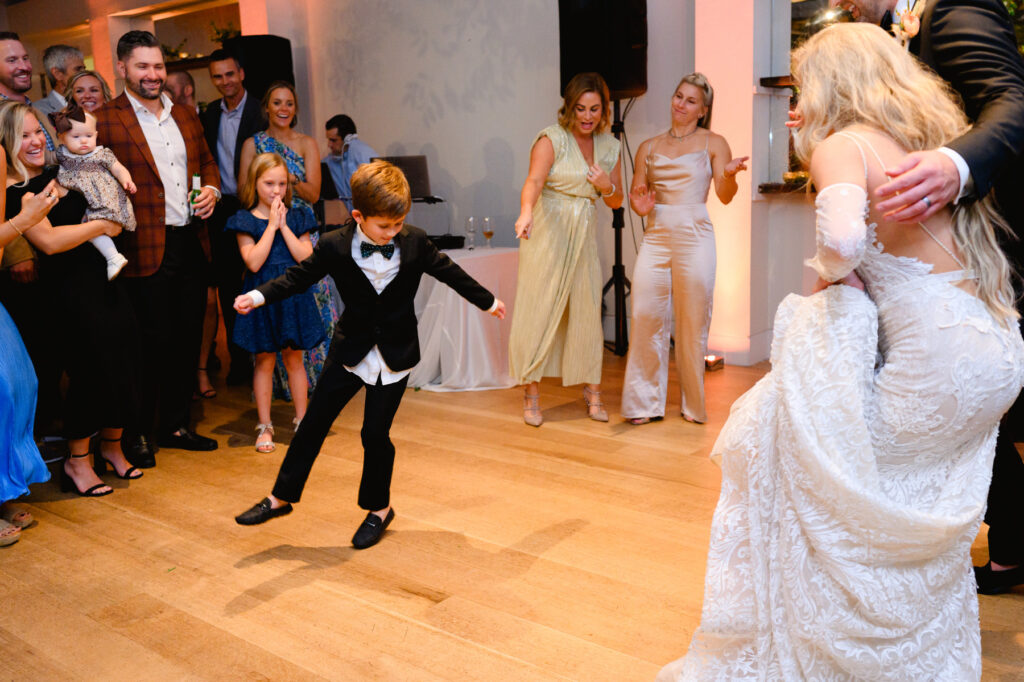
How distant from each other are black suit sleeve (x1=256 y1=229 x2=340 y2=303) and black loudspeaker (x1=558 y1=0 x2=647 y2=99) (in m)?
3.08

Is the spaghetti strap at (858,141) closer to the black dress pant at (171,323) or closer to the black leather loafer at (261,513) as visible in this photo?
the black leather loafer at (261,513)

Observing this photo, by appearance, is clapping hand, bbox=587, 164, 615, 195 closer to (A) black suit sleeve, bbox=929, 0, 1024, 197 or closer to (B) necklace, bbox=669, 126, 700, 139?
(B) necklace, bbox=669, 126, 700, 139

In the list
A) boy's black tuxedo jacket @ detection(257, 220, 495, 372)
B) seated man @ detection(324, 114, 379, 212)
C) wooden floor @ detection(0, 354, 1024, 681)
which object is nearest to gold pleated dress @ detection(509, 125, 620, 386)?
wooden floor @ detection(0, 354, 1024, 681)

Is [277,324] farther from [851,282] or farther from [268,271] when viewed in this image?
[851,282]

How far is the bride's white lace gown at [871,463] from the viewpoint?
1.69m

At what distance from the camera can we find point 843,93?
1756 millimetres

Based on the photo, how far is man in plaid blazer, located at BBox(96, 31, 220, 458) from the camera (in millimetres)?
3861

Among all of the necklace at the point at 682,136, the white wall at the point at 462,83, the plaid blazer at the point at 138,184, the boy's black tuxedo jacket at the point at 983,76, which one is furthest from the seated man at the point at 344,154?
the boy's black tuxedo jacket at the point at 983,76

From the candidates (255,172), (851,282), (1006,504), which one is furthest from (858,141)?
(255,172)

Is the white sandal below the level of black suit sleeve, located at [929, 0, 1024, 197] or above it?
below

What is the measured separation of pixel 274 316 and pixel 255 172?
681 millimetres

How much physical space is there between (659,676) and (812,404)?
2.68 feet

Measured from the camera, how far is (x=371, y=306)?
290 cm

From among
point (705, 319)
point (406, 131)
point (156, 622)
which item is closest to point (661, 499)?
point (705, 319)
